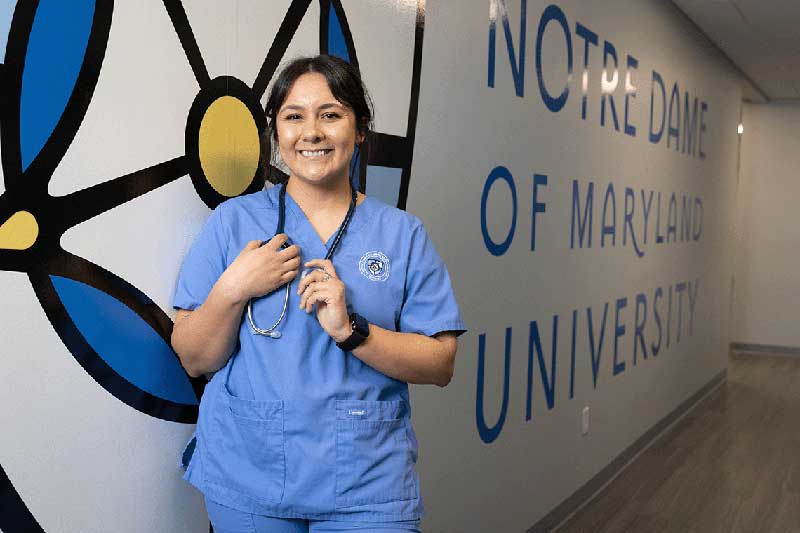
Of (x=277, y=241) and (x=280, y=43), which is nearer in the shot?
(x=277, y=241)

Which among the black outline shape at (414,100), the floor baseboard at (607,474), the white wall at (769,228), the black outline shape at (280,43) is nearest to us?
the black outline shape at (280,43)

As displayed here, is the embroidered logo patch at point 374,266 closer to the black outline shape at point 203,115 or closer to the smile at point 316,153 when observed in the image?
the smile at point 316,153

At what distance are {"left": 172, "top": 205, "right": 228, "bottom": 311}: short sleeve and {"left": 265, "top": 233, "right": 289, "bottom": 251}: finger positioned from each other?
0.36 feet

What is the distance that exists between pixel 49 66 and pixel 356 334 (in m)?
0.64

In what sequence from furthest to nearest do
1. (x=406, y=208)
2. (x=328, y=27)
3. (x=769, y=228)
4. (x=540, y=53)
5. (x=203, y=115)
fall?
Answer: (x=769, y=228)
(x=540, y=53)
(x=406, y=208)
(x=328, y=27)
(x=203, y=115)

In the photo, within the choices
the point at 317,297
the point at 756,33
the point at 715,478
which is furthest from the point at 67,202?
the point at 756,33

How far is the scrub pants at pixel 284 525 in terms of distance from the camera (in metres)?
1.47

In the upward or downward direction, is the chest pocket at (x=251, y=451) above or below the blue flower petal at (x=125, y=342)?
below

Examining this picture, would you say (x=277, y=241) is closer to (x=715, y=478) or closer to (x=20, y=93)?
(x=20, y=93)

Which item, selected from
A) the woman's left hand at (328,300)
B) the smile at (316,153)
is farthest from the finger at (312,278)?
the smile at (316,153)

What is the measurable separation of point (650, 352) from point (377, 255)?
397cm

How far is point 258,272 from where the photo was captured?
4.75ft

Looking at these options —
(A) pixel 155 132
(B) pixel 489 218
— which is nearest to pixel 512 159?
(B) pixel 489 218

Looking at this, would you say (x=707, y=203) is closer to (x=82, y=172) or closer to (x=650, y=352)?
(x=650, y=352)
